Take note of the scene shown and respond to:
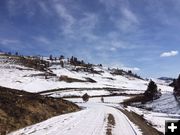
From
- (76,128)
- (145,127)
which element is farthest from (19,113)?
(145,127)

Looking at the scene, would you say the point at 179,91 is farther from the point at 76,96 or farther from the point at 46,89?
the point at 46,89

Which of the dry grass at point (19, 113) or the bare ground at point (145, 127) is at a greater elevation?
the dry grass at point (19, 113)

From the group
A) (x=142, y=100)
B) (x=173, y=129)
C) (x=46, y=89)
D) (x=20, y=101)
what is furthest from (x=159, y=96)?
(x=173, y=129)

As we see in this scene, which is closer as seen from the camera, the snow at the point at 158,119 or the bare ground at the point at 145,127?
the bare ground at the point at 145,127

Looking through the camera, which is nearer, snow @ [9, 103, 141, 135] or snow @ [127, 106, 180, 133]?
snow @ [9, 103, 141, 135]

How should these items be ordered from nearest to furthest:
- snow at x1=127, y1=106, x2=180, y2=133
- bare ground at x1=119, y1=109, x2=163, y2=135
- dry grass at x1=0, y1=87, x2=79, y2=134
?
dry grass at x1=0, y1=87, x2=79, y2=134 < bare ground at x1=119, y1=109, x2=163, y2=135 < snow at x1=127, y1=106, x2=180, y2=133

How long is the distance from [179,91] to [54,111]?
2722 inches

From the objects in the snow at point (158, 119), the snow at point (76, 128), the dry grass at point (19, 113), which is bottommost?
the snow at point (158, 119)

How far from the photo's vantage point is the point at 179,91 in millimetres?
101125

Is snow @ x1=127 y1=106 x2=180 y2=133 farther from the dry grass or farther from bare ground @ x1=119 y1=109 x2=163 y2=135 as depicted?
the dry grass

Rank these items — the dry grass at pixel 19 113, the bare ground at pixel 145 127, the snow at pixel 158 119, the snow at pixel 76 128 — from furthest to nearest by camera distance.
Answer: the snow at pixel 158 119
the bare ground at pixel 145 127
the dry grass at pixel 19 113
the snow at pixel 76 128

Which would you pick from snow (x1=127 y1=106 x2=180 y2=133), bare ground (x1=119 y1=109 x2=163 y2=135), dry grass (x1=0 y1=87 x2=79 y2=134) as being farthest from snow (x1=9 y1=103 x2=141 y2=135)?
snow (x1=127 y1=106 x2=180 y2=133)

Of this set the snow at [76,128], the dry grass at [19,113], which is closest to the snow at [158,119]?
the snow at [76,128]

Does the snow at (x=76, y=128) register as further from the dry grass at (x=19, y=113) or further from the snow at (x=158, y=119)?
the snow at (x=158, y=119)
